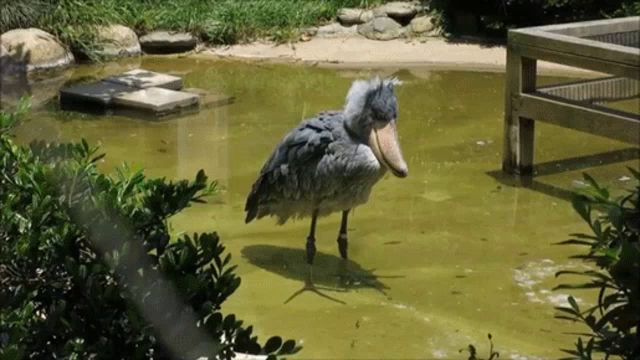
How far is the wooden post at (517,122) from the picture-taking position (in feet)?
27.4

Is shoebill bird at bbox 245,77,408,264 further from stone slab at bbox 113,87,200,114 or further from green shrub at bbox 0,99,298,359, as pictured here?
stone slab at bbox 113,87,200,114

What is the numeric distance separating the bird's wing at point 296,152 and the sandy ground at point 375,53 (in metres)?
5.39

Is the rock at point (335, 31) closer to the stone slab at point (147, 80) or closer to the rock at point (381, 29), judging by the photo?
the rock at point (381, 29)

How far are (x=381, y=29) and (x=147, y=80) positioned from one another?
3.07 metres

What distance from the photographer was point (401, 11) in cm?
1331

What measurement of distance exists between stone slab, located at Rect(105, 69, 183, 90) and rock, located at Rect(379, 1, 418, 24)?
9.71ft

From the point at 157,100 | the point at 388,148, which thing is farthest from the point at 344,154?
the point at 157,100

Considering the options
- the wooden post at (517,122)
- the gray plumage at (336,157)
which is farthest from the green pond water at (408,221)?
the gray plumage at (336,157)

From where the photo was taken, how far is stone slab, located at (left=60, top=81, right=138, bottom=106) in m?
10.3

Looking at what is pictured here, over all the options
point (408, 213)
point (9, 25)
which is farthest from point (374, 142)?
point (9, 25)

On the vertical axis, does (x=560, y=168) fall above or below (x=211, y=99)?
below

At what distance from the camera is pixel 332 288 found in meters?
6.59

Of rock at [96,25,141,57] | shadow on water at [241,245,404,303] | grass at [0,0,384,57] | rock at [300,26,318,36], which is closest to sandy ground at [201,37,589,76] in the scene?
rock at [300,26,318,36]

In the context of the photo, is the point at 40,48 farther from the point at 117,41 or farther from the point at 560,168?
the point at 560,168
